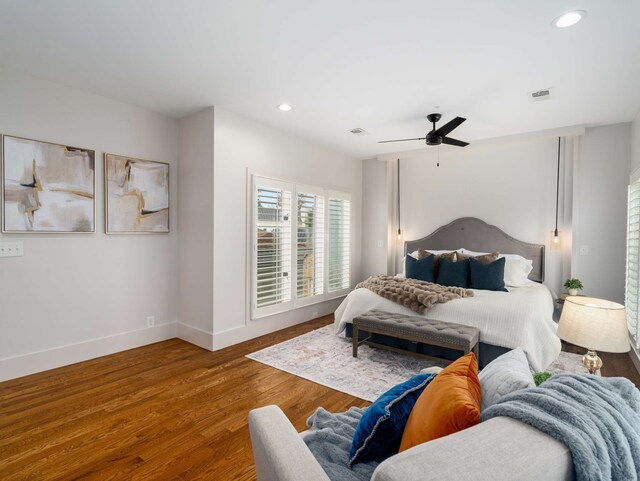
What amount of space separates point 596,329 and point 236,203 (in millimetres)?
3283

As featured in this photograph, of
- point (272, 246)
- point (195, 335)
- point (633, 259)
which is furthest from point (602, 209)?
point (195, 335)

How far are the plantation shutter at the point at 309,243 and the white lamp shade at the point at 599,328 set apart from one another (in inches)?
131

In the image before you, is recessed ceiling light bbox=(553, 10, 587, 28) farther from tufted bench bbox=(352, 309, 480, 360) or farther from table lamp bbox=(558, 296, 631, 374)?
tufted bench bbox=(352, 309, 480, 360)

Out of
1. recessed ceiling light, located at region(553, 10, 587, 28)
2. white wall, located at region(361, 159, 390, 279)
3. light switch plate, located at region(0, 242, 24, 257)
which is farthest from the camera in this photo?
white wall, located at region(361, 159, 390, 279)

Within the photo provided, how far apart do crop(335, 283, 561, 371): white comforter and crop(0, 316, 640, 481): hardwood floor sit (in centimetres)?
80

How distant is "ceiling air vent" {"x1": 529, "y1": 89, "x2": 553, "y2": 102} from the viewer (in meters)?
3.09

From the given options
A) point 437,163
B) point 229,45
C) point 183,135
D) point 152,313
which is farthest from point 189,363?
point 437,163

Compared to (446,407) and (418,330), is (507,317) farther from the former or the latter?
(446,407)

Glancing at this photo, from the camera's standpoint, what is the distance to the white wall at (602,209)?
396 cm

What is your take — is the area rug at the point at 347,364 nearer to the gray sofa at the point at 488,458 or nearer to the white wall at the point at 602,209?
the white wall at the point at 602,209

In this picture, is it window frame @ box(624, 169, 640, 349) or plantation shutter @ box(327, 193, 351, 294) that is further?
plantation shutter @ box(327, 193, 351, 294)

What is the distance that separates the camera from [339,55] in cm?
252

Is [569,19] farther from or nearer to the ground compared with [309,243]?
farther from the ground

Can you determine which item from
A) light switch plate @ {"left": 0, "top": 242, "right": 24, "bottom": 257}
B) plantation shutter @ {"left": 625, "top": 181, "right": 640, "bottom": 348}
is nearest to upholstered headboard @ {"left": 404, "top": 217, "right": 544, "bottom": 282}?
plantation shutter @ {"left": 625, "top": 181, "right": 640, "bottom": 348}
